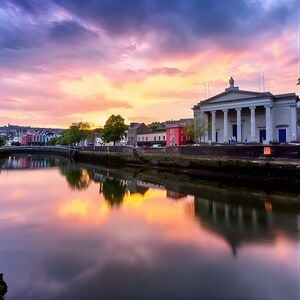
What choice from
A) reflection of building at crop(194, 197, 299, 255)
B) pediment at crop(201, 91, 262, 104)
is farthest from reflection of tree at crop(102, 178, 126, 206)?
pediment at crop(201, 91, 262, 104)

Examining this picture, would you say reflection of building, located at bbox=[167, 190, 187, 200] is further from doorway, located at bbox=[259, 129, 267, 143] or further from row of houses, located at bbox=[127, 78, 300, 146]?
doorway, located at bbox=[259, 129, 267, 143]

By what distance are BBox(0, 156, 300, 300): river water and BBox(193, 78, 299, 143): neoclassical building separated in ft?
76.9

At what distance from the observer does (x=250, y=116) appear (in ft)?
129

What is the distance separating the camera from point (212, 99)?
40.6 m

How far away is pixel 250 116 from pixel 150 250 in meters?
34.2

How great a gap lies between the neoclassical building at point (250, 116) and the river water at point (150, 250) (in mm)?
23434

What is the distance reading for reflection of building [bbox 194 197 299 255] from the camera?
9.61 m

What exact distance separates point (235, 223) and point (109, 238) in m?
4.80

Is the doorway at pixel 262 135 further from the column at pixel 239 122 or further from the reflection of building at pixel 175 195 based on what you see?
the reflection of building at pixel 175 195

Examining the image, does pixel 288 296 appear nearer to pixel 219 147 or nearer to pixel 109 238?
pixel 109 238

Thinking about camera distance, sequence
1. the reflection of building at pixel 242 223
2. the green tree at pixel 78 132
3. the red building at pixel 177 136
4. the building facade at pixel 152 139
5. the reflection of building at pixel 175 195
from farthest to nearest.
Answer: the green tree at pixel 78 132 → the building facade at pixel 152 139 → the red building at pixel 177 136 → the reflection of building at pixel 175 195 → the reflection of building at pixel 242 223

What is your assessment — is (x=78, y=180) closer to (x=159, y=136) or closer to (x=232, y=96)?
(x=232, y=96)

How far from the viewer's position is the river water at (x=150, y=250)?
6191 mm

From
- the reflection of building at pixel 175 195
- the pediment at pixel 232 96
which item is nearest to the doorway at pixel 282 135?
the pediment at pixel 232 96
